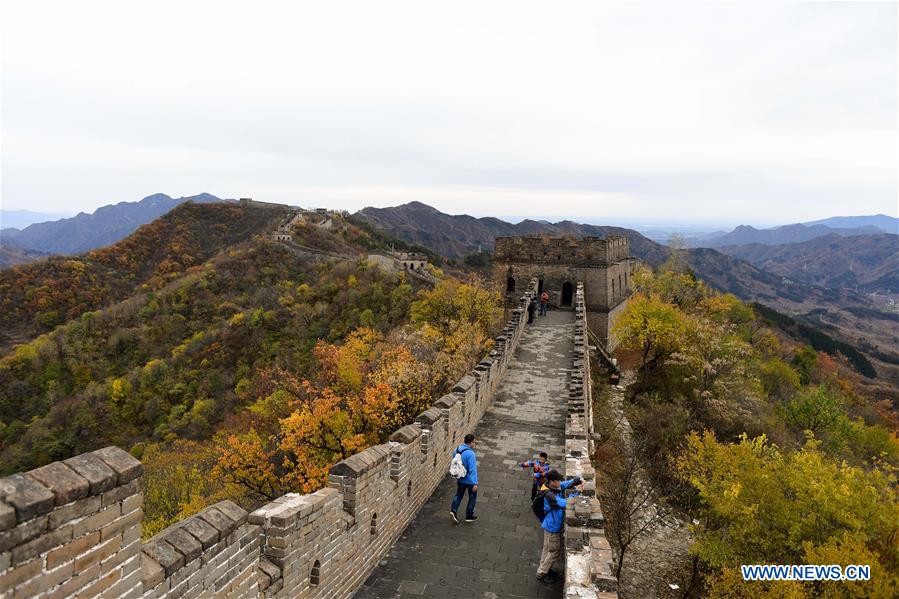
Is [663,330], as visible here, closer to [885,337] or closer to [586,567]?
[586,567]

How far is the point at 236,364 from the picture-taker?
130 feet

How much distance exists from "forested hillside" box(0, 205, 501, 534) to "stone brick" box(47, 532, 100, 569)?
11038mm

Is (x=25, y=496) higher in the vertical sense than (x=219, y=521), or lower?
higher

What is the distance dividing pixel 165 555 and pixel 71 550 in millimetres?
868

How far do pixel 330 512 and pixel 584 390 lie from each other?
27.6 feet

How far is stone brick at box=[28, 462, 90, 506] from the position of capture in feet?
8.75

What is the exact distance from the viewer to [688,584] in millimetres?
11492

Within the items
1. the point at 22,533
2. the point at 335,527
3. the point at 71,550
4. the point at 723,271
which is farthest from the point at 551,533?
the point at 723,271

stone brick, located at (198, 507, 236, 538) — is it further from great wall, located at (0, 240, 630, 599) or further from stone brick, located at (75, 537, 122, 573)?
stone brick, located at (75, 537, 122, 573)

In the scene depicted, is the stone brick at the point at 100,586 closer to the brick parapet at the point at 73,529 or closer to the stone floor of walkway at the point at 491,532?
the brick parapet at the point at 73,529

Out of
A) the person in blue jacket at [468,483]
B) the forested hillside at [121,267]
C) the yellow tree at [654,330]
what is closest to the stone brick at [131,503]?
the person in blue jacket at [468,483]

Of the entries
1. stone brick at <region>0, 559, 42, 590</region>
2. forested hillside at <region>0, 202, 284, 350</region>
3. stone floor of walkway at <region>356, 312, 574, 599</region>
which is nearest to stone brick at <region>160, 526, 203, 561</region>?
stone brick at <region>0, 559, 42, 590</region>

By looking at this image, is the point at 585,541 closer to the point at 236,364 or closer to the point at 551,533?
the point at 551,533

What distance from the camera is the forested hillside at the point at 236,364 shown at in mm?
15344
